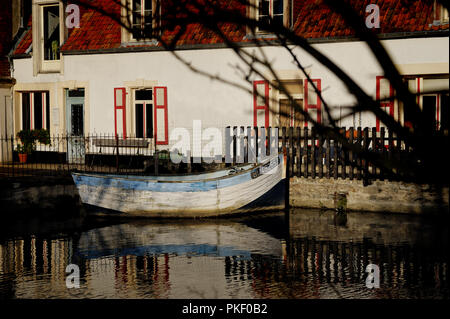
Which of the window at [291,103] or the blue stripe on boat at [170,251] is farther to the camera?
the window at [291,103]

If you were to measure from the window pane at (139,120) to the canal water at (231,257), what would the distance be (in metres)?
6.62

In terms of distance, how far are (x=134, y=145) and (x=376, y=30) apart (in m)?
8.44

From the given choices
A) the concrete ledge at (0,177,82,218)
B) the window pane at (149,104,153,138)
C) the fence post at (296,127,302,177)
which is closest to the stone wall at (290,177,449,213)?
the fence post at (296,127,302,177)

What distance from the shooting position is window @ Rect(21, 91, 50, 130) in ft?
80.6

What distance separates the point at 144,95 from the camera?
2258 cm

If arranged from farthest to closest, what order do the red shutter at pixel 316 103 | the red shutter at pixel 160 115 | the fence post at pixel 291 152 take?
the red shutter at pixel 160 115 → the red shutter at pixel 316 103 → the fence post at pixel 291 152

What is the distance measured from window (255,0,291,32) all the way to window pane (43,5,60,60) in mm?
8096

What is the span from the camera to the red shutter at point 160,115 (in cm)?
2166

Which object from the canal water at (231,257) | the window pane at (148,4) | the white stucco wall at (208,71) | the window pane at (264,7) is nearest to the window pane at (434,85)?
the white stucco wall at (208,71)

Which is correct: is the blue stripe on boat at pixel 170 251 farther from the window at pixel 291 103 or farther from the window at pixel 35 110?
the window at pixel 35 110

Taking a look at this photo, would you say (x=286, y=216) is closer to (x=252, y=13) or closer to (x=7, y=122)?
(x=252, y=13)

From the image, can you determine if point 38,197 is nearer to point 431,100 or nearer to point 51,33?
point 51,33

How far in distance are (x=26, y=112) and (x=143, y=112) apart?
5.14 meters

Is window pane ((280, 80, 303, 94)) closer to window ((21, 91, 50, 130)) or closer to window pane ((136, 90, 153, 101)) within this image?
window pane ((136, 90, 153, 101))
